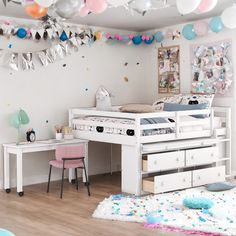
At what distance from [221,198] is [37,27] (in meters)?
2.99

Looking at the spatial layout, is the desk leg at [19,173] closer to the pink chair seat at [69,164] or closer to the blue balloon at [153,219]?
the pink chair seat at [69,164]

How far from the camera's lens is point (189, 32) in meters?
6.12

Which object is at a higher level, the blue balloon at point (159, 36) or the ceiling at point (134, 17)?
the ceiling at point (134, 17)

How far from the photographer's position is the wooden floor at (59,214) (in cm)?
380

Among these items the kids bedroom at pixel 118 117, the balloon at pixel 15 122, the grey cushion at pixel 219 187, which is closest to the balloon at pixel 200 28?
the kids bedroom at pixel 118 117

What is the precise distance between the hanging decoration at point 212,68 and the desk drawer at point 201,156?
2.91 ft

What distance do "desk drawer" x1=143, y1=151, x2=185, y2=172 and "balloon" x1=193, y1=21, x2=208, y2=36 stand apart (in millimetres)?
1692

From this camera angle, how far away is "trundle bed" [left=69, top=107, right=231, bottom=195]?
5.04 meters

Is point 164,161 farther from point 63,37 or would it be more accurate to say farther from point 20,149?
point 63,37

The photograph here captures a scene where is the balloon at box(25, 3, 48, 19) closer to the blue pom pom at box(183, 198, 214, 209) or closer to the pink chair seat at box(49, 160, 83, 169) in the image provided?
the pink chair seat at box(49, 160, 83, 169)

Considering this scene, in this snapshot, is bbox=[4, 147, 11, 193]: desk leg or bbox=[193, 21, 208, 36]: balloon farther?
bbox=[193, 21, 208, 36]: balloon

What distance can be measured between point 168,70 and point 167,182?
2146 mm

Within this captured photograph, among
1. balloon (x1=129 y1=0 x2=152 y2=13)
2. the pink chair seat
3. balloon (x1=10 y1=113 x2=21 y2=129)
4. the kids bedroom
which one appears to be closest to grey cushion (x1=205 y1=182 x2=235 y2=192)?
the kids bedroom

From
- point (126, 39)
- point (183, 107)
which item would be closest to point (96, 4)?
point (183, 107)
